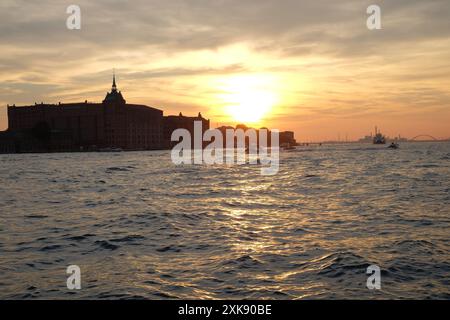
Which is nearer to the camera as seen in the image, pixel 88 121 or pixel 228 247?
pixel 228 247

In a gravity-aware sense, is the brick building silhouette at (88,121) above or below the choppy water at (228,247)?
above

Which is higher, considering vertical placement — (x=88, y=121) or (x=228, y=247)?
(x=88, y=121)

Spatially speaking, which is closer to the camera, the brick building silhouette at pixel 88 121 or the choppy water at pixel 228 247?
the choppy water at pixel 228 247

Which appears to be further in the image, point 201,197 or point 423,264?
point 201,197

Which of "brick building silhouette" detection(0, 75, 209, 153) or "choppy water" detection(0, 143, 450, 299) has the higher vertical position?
"brick building silhouette" detection(0, 75, 209, 153)

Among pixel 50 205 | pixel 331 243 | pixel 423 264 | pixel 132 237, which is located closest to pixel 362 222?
Answer: pixel 331 243

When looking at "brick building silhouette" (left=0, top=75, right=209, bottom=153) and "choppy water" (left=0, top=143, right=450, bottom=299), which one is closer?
"choppy water" (left=0, top=143, right=450, bottom=299)
